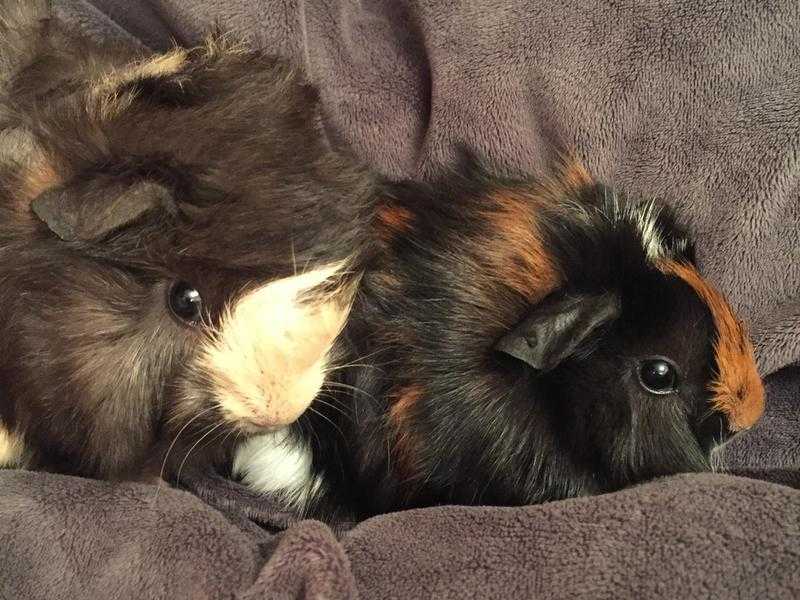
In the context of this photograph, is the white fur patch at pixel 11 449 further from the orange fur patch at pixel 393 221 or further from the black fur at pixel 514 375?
the orange fur patch at pixel 393 221

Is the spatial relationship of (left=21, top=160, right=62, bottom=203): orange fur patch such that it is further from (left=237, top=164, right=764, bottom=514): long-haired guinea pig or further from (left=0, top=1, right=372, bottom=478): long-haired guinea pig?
(left=237, top=164, right=764, bottom=514): long-haired guinea pig

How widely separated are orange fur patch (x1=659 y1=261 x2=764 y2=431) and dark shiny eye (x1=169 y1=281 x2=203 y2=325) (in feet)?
2.45

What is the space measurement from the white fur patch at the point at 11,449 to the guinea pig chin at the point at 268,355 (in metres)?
0.41

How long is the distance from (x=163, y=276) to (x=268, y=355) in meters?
0.20

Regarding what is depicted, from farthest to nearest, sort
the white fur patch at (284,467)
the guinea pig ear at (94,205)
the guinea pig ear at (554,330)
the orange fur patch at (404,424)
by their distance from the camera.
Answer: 1. the white fur patch at (284,467)
2. the orange fur patch at (404,424)
3. the guinea pig ear at (554,330)
4. the guinea pig ear at (94,205)

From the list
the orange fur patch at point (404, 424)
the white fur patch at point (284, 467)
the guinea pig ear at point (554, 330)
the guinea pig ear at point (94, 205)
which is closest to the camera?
the guinea pig ear at point (94, 205)

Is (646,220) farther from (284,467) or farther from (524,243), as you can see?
(284,467)

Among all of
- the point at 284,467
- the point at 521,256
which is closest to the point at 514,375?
the point at 521,256

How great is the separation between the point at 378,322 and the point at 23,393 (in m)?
0.58

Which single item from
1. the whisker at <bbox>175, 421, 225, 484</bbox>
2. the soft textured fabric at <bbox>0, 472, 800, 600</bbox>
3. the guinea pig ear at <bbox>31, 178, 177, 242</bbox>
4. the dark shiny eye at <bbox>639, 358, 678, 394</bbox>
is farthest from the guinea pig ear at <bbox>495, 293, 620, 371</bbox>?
the guinea pig ear at <bbox>31, 178, 177, 242</bbox>

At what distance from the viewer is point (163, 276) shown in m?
1.04

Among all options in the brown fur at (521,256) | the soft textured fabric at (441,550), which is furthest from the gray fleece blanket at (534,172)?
the brown fur at (521,256)

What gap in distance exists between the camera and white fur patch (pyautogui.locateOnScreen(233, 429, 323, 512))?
1.27m

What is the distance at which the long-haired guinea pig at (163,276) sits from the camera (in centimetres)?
101
